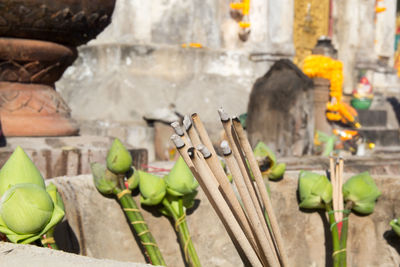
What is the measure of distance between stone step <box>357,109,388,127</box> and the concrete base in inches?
248

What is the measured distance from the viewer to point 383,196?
1.60m

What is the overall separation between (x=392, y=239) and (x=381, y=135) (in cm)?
611

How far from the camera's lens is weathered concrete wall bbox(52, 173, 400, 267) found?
148 centimetres

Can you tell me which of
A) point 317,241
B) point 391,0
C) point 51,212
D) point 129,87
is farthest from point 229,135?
point 391,0

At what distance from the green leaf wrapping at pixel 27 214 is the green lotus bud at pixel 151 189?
20.0 inches

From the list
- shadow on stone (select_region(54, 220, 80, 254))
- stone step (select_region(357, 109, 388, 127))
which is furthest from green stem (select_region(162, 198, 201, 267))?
stone step (select_region(357, 109, 388, 127))

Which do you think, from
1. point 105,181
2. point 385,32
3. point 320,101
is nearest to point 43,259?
point 105,181

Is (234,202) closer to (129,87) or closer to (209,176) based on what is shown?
(209,176)

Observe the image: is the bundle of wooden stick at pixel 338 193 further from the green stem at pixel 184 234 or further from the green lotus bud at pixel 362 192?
the green stem at pixel 184 234

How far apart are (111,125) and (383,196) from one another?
450 centimetres

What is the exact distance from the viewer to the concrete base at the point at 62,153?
1.91 metres

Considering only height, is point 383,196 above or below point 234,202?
below

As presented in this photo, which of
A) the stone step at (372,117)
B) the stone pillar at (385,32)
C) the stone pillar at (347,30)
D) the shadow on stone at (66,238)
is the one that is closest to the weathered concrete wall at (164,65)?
the stone step at (372,117)

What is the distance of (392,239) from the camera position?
1.57 m
